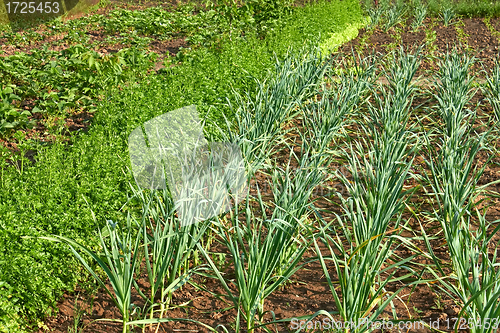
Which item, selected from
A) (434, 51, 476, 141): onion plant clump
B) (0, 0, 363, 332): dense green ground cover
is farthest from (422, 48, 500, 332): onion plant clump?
(0, 0, 363, 332): dense green ground cover

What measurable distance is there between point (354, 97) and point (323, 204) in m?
1.39

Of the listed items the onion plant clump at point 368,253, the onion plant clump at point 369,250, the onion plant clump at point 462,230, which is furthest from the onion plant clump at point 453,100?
the onion plant clump at point 368,253

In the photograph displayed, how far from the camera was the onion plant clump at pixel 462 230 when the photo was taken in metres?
1.98

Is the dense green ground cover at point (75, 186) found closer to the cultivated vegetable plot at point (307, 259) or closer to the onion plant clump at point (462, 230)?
the cultivated vegetable plot at point (307, 259)

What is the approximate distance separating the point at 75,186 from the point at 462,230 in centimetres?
210

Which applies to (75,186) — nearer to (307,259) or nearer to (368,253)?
(307,259)

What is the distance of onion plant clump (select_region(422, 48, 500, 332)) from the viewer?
78.1 inches

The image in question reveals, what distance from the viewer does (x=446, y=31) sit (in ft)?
32.5

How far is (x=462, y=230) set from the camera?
228cm

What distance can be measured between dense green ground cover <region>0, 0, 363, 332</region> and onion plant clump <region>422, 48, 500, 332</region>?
1.65 m

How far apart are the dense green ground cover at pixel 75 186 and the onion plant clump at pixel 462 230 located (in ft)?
5.41

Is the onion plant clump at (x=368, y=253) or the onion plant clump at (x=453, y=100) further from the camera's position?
the onion plant clump at (x=453, y=100)

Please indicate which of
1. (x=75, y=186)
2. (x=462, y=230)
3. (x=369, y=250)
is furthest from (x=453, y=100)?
(x=75, y=186)

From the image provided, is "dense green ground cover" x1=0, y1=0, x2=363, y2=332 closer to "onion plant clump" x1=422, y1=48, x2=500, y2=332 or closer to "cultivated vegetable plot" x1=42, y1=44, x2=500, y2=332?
"cultivated vegetable plot" x1=42, y1=44, x2=500, y2=332
